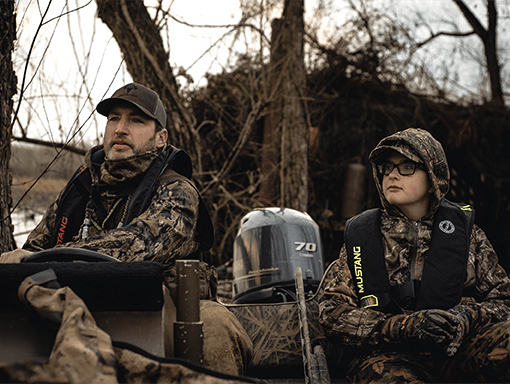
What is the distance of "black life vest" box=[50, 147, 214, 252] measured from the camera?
357 centimetres

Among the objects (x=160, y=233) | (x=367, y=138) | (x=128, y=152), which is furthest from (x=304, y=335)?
(x=367, y=138)

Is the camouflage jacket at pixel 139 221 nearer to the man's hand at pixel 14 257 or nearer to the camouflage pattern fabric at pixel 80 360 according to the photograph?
the man's hand at pixel 14 257

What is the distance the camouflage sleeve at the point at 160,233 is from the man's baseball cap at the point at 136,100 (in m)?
0.53

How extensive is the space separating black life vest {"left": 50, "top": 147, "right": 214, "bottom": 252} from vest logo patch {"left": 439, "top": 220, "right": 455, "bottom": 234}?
1.39 m

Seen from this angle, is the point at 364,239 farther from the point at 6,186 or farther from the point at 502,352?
the point at 6,186

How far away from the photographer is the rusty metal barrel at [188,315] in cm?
193

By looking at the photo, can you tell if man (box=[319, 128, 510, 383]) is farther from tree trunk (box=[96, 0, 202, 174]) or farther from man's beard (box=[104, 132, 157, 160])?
tree trunk (box=[96, 0, 202, 174])

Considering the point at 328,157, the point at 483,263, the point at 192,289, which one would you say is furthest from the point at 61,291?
the point at 328,157

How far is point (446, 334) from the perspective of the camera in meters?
2.95

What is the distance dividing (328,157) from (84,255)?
8497 mm

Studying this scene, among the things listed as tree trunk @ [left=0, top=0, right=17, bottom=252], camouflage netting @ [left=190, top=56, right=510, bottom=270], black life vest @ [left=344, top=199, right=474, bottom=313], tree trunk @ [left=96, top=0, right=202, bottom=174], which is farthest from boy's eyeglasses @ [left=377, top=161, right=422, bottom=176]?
camouflage netting @ [left=190, top=56, right=510, bottom=270]

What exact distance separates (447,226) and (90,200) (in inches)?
85.9

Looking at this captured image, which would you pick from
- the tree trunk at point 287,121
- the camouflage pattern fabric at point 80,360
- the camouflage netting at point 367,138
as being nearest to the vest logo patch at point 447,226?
the camouflage pattern fabric at point 80,360

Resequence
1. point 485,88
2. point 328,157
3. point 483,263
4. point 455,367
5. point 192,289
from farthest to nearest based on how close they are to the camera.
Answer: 1. point 485,88
2. point 328,157
3. point 483,263
4. point 455,367
5. point 192,289
